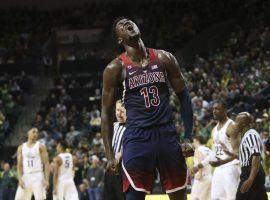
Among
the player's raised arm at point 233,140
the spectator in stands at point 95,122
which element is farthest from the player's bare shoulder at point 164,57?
the spectator in stands at point 95,122

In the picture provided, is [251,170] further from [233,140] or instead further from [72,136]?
[72,136]

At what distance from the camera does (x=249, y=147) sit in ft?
26.8

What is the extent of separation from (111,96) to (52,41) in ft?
72.9

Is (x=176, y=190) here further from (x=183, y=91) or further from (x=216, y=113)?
(x=216, y=113)

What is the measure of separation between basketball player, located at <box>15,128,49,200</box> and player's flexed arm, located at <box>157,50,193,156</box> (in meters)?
7.71

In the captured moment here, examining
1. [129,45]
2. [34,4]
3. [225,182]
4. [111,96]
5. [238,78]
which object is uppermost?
[34,4]

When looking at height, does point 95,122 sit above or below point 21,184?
above

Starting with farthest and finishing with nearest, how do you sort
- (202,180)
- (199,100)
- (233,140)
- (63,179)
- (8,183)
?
(199,100)
(8,183)
(63,179)
(202,180)
(233,140)

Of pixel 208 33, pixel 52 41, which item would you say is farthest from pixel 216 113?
pixel 52 41

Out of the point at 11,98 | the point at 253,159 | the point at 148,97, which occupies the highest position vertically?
the point at 11,98

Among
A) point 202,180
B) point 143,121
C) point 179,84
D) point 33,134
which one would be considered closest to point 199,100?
point 33,134

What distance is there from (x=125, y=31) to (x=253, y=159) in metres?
3.73

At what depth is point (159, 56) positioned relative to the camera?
16.2 feet

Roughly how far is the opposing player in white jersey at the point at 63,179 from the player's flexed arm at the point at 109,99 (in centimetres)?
829
